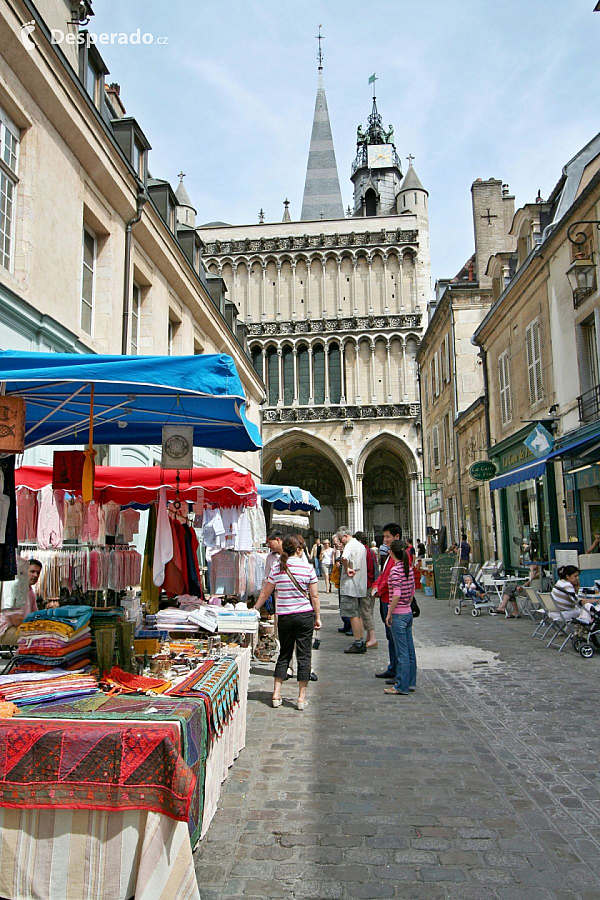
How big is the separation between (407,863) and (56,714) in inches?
63.0

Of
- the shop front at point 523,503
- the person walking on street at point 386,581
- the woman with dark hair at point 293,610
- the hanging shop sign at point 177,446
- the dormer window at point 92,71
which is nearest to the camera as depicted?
the hanging shop sign at point 177,446

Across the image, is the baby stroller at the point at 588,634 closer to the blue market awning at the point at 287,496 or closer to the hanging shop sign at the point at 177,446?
the blue market awning at the point at 287,496

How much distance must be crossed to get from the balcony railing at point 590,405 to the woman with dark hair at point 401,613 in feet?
21.8

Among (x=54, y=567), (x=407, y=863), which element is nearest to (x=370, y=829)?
(x=407, y=863)

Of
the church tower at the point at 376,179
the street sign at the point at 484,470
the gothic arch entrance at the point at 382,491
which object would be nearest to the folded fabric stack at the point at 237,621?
the street sign at the point at 484,470

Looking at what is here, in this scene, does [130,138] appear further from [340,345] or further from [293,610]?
[340,345]

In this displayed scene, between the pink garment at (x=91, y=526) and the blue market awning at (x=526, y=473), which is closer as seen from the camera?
the pink garment at (x=91, y=526)

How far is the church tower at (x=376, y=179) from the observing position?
52.2 m

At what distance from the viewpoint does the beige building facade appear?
8.37 m

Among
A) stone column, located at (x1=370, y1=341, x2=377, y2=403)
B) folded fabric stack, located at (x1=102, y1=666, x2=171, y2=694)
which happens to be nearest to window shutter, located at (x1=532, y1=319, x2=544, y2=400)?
folded fabric stack, located at (x1=102, y1=666, x2=171, y2=694)

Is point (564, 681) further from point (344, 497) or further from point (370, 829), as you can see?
point (344, 497)

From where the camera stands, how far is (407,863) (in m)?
2.96

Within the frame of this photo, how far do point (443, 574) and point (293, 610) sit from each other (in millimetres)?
11470

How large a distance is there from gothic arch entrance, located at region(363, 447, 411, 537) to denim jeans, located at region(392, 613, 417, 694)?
33969mm
